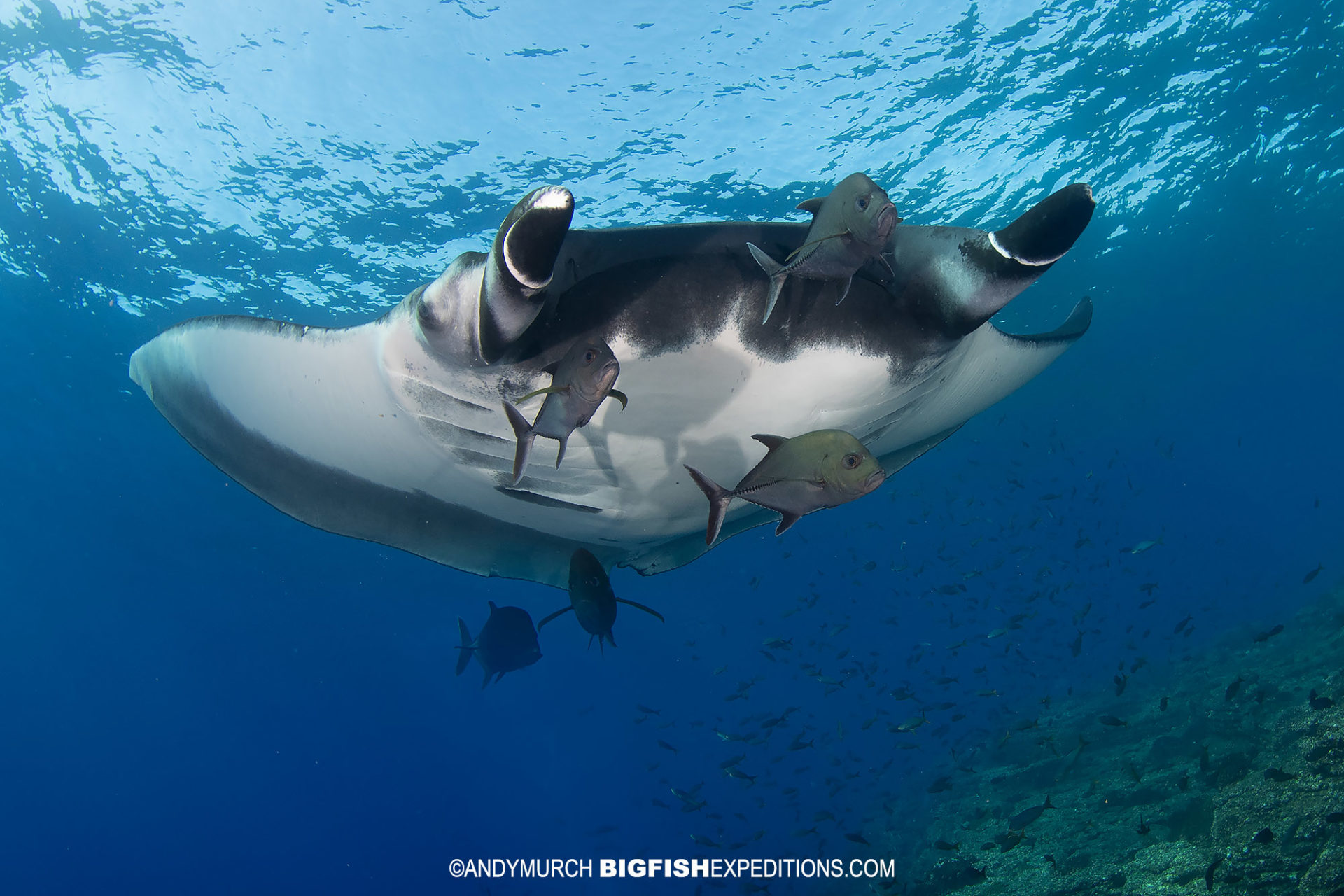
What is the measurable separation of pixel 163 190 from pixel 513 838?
55.8m

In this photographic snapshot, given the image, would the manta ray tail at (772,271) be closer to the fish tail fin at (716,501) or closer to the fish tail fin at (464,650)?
the fish tail fin at (716,501)

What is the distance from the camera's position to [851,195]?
1.54m

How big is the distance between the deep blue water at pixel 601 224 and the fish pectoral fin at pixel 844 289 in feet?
31.4

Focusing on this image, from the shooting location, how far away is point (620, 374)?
2070 millimetres

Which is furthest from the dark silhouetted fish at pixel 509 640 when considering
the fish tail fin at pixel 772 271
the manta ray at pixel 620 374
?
the fish tail fin at pixel 772 271

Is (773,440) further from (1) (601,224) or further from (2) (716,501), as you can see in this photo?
(1) (601,224)

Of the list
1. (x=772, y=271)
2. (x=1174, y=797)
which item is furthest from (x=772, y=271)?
(x=1174, y=797)

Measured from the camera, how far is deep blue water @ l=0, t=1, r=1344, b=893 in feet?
33.0

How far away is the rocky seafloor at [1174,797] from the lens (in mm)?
5652

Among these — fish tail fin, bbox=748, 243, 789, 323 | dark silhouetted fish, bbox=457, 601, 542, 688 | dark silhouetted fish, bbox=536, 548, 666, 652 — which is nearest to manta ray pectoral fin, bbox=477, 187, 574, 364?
fish tail fin, bbox=748, 243, 789, 323

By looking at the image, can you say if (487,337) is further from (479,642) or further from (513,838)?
(513,838)

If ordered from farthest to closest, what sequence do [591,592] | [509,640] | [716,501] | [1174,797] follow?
[1174,797] < [509,640] < [591,592] < [716,501]

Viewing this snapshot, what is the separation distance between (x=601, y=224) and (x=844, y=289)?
12.1 m

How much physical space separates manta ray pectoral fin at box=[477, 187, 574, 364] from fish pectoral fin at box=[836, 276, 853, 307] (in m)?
0.79
